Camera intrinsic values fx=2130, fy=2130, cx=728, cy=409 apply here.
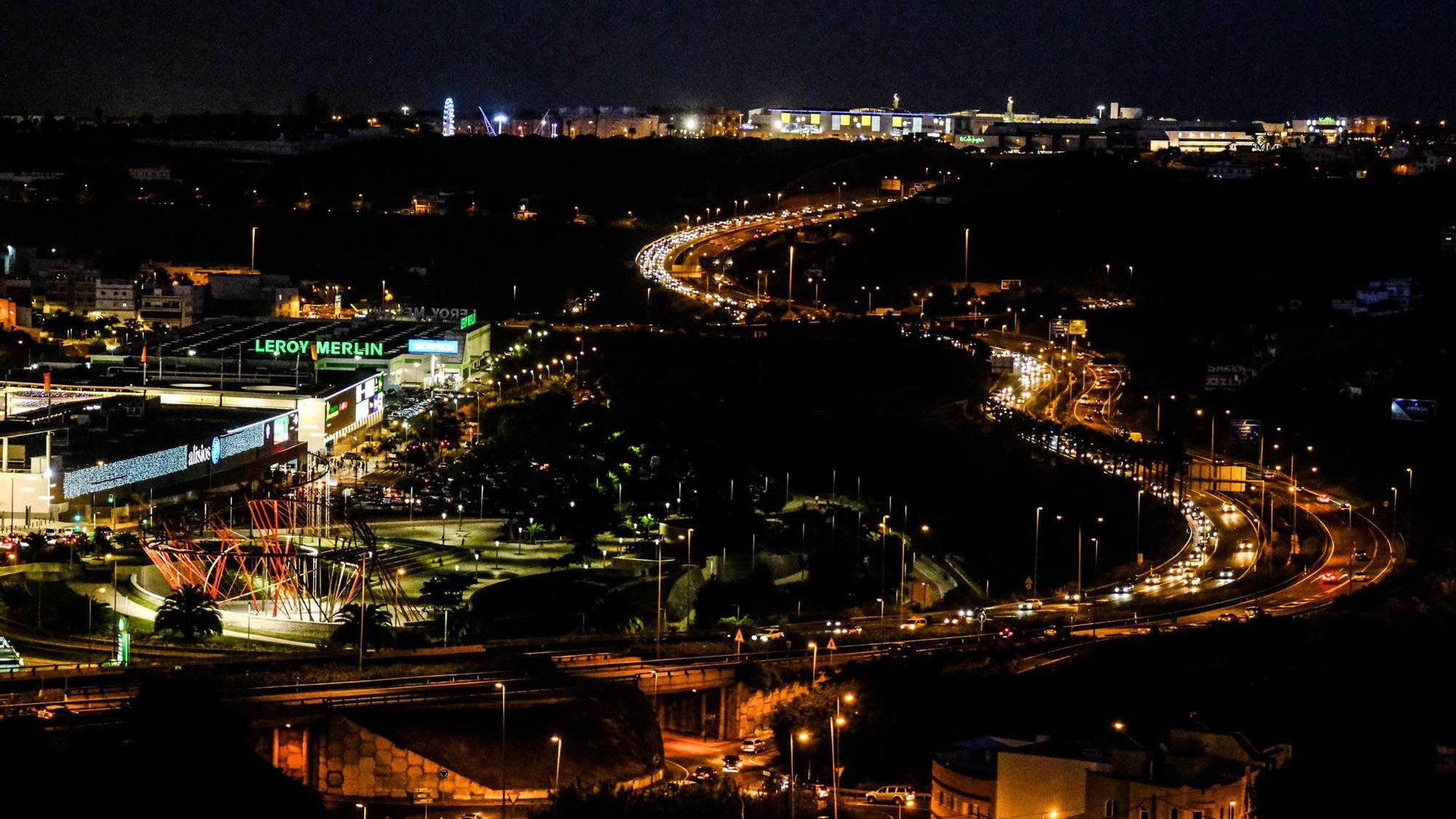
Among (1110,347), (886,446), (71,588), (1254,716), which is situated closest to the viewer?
(1254,716)

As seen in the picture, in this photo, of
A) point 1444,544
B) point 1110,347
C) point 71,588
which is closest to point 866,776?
point 71,588

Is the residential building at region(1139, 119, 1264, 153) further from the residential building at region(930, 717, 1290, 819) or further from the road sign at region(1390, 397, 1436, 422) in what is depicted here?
the residential building at region(930, 717, 1290, 819)

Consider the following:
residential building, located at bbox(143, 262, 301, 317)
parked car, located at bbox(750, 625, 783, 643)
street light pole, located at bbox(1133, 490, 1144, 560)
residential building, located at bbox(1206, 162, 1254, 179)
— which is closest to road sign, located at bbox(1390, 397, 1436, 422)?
street light pole, located at bbox(1133, 490, 1144, 560)

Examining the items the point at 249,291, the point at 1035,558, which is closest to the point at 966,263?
the point at 249,291

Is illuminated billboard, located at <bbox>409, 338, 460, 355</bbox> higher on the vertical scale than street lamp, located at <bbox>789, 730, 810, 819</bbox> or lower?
higher

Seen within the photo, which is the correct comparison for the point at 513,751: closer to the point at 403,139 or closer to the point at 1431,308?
the point at 1431,308
